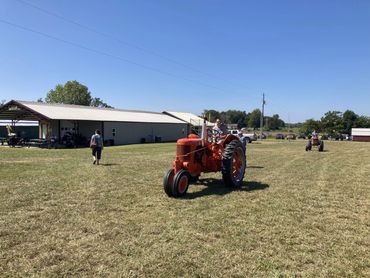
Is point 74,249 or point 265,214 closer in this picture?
point 74,249

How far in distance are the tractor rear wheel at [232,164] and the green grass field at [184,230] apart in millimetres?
341

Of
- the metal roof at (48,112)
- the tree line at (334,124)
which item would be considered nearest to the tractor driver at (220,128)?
the metal roof at (48,112)

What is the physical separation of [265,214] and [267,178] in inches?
→ 198

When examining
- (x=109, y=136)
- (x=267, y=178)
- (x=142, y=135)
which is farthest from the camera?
(x=142, y=135)

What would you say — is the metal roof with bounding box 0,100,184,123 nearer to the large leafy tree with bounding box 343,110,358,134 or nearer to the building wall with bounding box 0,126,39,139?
the building wall with bounding box 0,126,39,139

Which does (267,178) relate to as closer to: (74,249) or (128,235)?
(128,235)

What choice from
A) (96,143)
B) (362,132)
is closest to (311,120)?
(362,132)

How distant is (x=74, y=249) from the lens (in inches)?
196

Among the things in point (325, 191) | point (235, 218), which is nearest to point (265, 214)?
point (235, 218)

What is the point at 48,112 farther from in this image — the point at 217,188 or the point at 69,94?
the point at 69,94

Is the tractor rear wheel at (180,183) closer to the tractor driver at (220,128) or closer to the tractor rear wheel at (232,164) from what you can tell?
the tractor rear wheel at (232,164)

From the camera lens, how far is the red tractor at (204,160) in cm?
840

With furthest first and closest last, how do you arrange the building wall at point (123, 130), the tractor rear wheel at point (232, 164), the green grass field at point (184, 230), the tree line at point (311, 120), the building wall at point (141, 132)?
1. the tree line at point (311, 120)
2. the building wall at point (141, 132)
3. the building wall at point (123, 130)
4. the tractor rear wheel at point (232, 164)
5. the green grass field at point (184, 230)

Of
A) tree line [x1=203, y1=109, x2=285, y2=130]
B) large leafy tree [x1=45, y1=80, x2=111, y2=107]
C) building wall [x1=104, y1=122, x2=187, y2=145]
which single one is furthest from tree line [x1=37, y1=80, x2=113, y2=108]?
tree line [x1=203, y1=109, x2=285, y2=130]
